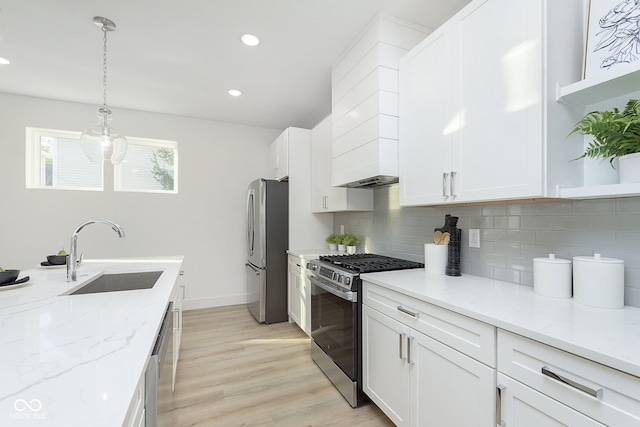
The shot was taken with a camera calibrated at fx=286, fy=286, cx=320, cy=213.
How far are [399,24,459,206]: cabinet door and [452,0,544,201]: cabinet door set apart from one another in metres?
0.07

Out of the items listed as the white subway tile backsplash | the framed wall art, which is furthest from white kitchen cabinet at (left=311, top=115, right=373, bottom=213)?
the framed wall art

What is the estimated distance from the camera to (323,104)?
3627 mm

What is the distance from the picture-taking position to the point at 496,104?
1.44 m

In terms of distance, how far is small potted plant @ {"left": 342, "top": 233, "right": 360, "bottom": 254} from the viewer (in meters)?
3.15

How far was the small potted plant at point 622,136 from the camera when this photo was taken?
1075 millimetres

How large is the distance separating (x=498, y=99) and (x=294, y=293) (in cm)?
272

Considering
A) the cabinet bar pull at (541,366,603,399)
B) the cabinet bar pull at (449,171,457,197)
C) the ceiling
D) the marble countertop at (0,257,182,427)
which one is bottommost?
the cabinet bar pull at (541,366,603,399)

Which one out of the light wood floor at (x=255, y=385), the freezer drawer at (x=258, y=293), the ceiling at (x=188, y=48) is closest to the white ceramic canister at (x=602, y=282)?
the light wood floor at (x=255, y=385)

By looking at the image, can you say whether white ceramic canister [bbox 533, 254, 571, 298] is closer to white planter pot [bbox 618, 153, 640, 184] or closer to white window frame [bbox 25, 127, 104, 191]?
white planter pot [bbox 618, 153, 640, 184]

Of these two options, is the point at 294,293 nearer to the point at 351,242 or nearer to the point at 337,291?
the point at 351,242

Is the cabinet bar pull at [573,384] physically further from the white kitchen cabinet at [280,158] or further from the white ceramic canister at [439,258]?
the white kitchen cabinet at [280,158]

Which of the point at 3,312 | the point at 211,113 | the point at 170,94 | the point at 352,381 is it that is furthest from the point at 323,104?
the point at 3,312

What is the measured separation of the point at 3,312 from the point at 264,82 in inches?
106

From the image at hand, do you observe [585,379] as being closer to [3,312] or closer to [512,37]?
[512,37]
